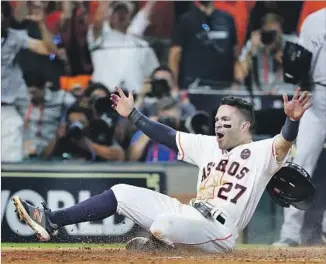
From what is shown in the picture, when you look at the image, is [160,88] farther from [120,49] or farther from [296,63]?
[296,63]

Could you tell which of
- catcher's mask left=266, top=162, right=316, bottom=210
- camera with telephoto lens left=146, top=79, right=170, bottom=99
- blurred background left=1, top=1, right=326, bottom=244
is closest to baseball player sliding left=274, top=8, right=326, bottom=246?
blurred background left=1, top=1, right=326, bottom=244

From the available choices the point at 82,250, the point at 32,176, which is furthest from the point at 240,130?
the point at 32,176

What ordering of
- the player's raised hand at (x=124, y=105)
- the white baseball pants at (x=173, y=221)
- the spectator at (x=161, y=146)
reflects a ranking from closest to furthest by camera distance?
the white baseball pants at (x=173, y=221) < the player's raised hand at (x=124, y=105) < the spectator at (x=161, y=146)

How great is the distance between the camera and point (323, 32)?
932 cm

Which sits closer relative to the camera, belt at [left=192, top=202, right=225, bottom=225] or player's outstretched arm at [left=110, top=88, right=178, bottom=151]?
belt at [left=192, top=202, right=225, bottom=225]

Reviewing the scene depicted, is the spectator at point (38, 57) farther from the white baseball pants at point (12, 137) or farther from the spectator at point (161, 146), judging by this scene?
the spectator at point (161, 146)

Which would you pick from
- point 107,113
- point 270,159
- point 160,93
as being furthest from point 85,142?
point 270,159

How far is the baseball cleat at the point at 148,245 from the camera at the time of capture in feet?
22.6

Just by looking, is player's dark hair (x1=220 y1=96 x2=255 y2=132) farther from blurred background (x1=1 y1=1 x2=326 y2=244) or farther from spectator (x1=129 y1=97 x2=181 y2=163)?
spectator (x1=129 y1=97 x2=181 y2=163)

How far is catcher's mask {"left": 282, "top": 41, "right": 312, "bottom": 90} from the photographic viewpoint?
30.1 feet

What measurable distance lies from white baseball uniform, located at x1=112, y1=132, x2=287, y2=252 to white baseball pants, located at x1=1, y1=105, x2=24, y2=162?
2845 millimetres

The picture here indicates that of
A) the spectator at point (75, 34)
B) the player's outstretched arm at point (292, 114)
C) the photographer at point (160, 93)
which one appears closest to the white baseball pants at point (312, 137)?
the photographer at point (160, 93)

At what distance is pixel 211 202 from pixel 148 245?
58 cm

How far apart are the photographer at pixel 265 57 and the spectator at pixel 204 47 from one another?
129mm
